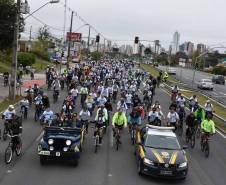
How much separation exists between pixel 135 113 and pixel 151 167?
6600mm

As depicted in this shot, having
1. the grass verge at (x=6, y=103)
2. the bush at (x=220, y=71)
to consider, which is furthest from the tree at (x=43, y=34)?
the grass verge at (x=6, y=103)

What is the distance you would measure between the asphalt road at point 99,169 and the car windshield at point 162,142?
40.9 inches

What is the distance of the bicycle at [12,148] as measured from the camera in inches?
628

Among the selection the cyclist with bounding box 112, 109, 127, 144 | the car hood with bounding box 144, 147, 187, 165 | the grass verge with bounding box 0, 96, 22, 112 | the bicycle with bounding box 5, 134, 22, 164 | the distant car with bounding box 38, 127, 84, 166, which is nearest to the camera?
the car hood with bounding box 144, 147, 187, 165

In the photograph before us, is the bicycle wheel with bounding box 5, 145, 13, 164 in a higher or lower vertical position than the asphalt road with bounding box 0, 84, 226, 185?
higher

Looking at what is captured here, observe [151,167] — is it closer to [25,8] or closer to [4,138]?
[4,138]

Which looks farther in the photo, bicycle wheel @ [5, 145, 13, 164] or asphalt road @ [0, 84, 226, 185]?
bicycle wheel @ [5, 145, 13, 164]

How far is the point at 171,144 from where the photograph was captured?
16266 mm

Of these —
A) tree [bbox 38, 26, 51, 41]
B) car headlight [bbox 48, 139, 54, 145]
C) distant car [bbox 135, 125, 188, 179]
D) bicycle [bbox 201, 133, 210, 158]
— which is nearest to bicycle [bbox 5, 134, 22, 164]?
car headlight [bbox 48, 139, 54, 145]

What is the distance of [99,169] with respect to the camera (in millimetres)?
16016

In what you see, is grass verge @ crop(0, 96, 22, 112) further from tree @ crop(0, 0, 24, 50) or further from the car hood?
the car hood

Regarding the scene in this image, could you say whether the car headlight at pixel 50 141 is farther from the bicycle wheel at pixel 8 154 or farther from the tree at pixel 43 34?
the tree at pixel 43 34

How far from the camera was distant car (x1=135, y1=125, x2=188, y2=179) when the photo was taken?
14.7m

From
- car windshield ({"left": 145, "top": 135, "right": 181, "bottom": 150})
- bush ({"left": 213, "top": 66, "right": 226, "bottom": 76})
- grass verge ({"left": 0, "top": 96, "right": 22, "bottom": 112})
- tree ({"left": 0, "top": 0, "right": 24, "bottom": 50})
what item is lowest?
bush ({"left": 213, "top": 66, "right": 226, "bottom": 76})
